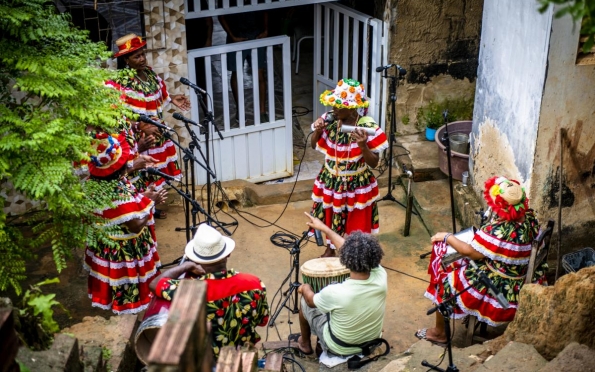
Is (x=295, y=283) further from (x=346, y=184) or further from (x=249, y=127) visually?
(x=249, y=127)

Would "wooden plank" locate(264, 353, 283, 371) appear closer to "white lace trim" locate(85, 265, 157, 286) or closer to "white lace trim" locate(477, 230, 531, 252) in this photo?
"white lace trim" locate(85, 265, 157, 286)

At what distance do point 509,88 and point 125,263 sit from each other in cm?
393

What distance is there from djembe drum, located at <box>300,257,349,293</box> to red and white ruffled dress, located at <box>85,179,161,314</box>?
1.32 meters

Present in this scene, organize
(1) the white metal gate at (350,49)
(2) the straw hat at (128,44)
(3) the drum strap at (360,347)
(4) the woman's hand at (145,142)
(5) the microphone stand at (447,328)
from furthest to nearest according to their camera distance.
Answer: (1) the white metal gate at (350,49) → (2) the straw hat at (128,44) → (4) the woman's hand at (145,142) → (3) the drum strap at (360,347) → (5) the microphone stand at (447,328)

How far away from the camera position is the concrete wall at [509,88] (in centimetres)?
655

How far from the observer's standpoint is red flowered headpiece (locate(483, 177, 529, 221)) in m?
5.48

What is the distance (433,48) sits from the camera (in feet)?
28.7

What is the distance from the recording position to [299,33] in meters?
12.7

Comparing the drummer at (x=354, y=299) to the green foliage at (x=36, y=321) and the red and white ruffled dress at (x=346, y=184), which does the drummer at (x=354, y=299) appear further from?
the green foliage at (x=36, y=321)

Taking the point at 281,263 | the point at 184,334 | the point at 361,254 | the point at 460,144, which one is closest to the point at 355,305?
the point at 361,254

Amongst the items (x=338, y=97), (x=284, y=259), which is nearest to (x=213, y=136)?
(x=284, y=259)

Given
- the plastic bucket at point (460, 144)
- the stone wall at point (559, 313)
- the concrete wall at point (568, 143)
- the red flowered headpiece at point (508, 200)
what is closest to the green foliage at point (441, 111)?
Answer: the plastic bucket at point (460, 144)

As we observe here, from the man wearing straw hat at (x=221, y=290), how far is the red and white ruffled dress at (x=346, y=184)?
232 cm

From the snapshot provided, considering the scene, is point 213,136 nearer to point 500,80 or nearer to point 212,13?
point 212,13
